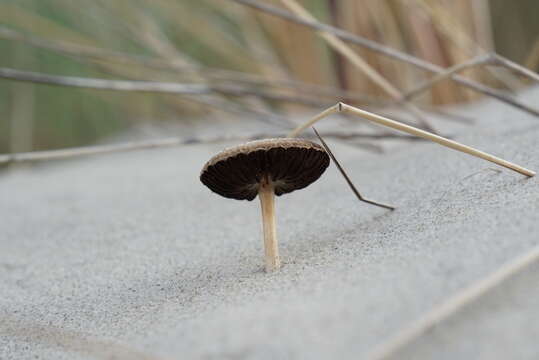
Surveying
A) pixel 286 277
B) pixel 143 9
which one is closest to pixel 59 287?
pixel 286 277

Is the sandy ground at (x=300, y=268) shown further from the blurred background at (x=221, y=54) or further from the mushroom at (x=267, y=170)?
the blurred background at (x=221, y=54)

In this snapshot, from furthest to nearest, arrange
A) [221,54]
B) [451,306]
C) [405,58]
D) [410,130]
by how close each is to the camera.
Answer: [221,54] → [405,58] → [410,130] → [451,306]

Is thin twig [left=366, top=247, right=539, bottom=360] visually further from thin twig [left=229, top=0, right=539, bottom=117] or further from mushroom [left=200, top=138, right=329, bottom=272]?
thin twig [left=229, top=0, right=539, bottom=117]

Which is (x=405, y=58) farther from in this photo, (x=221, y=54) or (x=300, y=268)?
(x=221, y=54)

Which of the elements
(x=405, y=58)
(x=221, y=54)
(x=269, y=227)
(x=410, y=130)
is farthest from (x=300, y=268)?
(x=221, y=54)

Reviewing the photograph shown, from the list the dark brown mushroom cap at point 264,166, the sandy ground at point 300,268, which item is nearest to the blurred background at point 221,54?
the sandy ground at point 300,268

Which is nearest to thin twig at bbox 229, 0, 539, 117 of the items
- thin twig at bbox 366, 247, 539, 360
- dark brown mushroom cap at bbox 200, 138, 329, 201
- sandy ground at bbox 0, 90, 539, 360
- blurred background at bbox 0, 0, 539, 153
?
sandy ground at bbox 0, 90, 539, 360
